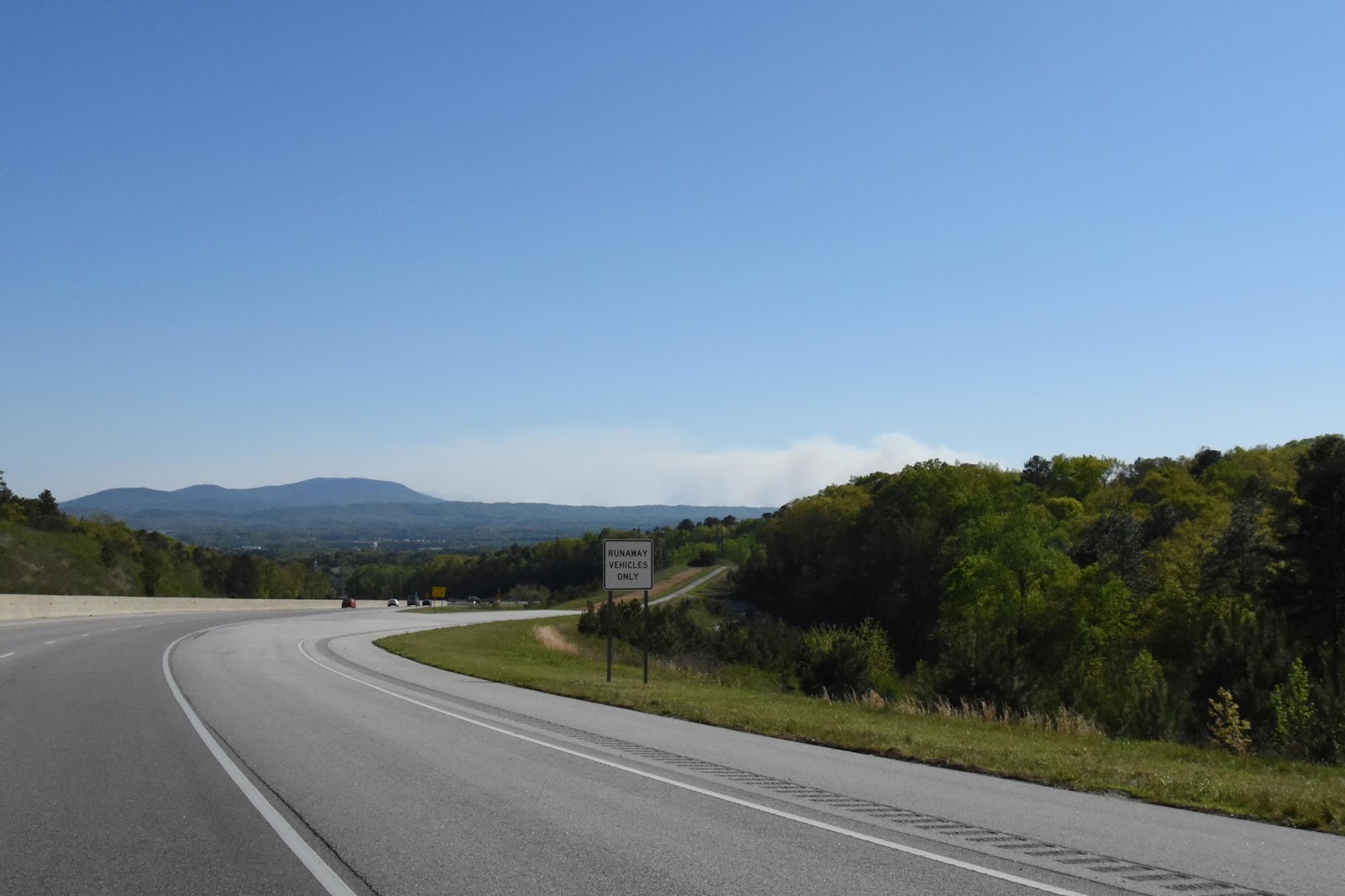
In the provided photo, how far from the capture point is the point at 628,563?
92.1 ft

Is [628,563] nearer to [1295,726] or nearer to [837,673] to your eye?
[837,673]


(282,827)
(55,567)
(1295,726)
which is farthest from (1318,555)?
(55,567)

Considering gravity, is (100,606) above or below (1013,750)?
below

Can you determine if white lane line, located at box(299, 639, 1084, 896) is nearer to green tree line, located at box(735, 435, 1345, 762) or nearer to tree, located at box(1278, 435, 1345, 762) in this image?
green tree line, located at box(735, 435, 1345, 762)

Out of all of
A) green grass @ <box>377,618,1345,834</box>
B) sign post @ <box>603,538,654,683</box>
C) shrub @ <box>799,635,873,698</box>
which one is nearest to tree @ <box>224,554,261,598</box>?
shrub @ <box>799,635,873,698</box>

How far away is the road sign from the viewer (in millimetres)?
27891

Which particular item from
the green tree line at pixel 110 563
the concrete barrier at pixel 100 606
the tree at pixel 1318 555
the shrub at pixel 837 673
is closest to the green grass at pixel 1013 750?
the shrub at pixel 837 673

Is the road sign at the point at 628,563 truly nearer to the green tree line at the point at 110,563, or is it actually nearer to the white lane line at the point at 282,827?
the white lane line at the point at 282,827

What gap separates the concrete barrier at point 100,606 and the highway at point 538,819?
40377mm

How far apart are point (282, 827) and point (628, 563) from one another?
19.2 m

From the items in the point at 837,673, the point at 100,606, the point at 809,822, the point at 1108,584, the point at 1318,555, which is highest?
the point at 1318,555

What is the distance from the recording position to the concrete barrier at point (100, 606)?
172 ft

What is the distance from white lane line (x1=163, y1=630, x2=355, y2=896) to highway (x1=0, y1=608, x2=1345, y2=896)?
32 mm

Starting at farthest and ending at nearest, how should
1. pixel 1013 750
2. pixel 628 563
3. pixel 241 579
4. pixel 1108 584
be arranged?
pixel 241 579
pixel 1108 584
pixel 628 563
pixel 1013 750
